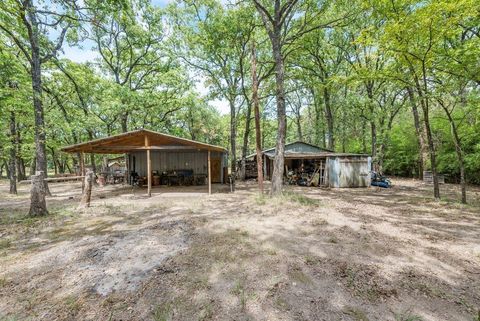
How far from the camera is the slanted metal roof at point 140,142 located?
36.7ft

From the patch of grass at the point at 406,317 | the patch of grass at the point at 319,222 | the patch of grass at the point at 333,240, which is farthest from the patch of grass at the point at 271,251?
the patch of grass at the point at 319,222

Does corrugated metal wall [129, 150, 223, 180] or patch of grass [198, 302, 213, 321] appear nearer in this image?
patch of grass [198, 302, 213, 321]

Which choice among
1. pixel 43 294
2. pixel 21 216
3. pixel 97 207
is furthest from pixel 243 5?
pixel 43 294

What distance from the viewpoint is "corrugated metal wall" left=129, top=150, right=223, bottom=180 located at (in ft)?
53.0

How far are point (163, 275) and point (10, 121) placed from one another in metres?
17.9

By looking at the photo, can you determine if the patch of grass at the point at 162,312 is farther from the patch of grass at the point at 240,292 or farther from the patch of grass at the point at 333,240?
the patch of grass at the point at 333,240

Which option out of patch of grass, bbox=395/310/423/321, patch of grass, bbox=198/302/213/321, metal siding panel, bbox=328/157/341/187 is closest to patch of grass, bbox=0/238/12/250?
patch of grass, bbox=198/302/213/321

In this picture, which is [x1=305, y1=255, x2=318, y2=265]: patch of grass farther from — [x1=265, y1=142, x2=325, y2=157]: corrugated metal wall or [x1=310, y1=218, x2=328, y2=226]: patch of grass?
[x1=265, y1=142, x2=325, y2=157]: corrugated metal wall

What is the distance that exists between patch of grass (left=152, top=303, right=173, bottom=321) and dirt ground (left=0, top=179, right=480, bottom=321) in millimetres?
13

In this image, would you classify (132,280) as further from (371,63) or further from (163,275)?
(371,63)

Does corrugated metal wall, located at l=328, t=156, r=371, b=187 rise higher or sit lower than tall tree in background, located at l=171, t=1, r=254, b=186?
lower

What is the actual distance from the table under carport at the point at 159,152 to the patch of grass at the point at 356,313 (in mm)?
9339

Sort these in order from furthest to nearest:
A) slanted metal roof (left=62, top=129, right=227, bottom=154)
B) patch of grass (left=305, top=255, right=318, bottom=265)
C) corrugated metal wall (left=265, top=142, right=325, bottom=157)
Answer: corrugated metal wall (left=265, top=142, right=325, bottom=157)
slanted metal roof (left=62, top=129, right=227, bottom=154)
patch of grass (left=305, top=255, right=318, bottom=265)

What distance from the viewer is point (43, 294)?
3.17 metres
